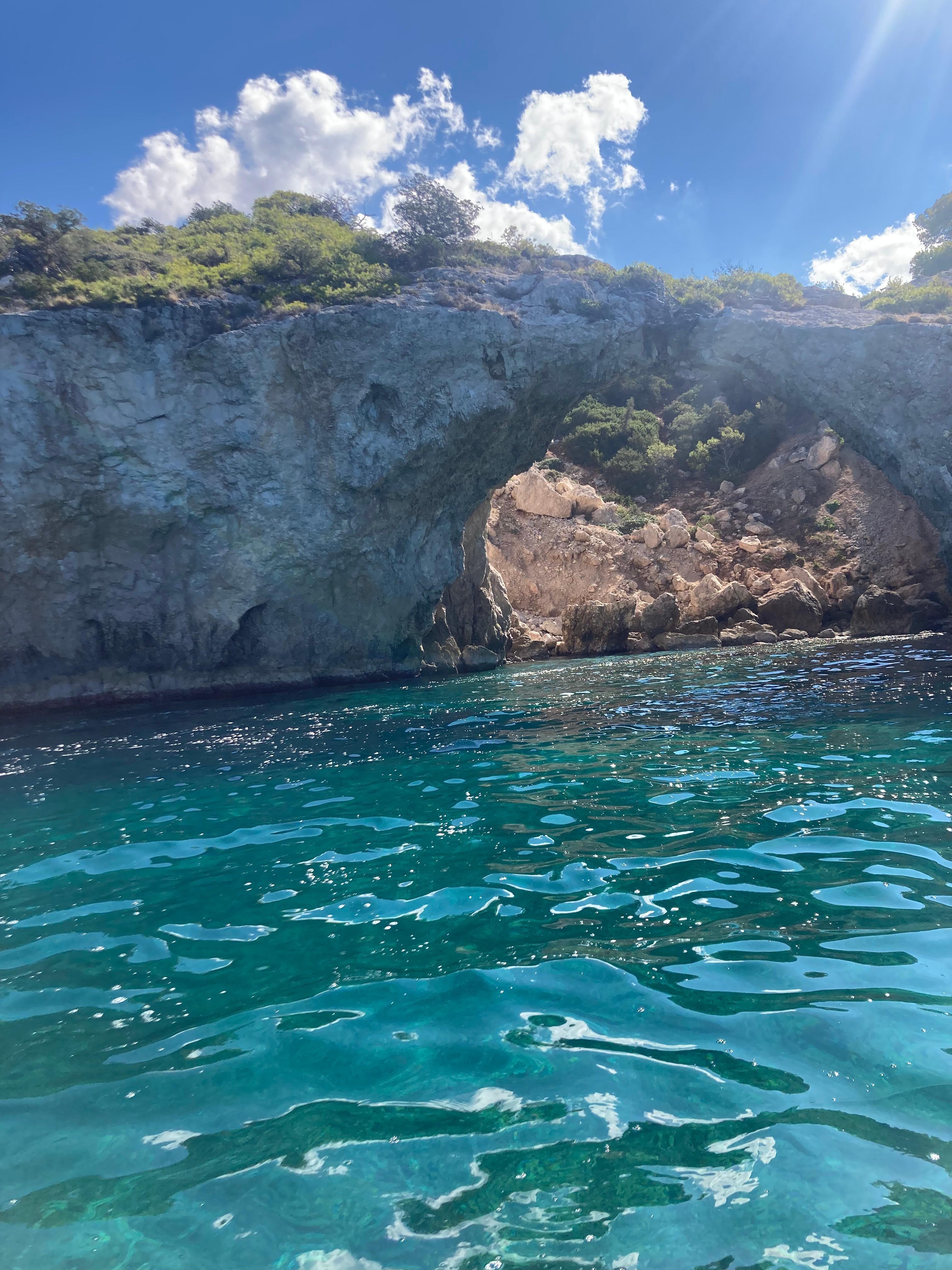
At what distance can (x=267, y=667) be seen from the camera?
58.4 feet

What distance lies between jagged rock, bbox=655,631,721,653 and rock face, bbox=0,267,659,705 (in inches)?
272

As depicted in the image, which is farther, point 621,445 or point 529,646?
point 621,445

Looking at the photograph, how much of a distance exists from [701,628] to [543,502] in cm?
1036

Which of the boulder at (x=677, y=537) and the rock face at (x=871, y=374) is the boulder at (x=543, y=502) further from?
the rock face at (x=871, y=374)

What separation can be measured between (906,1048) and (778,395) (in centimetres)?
2661

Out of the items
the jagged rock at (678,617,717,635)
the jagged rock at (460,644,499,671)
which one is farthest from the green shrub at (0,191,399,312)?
the jagged rock at (678,617,717,635)

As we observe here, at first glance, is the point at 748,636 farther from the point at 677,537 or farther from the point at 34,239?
the point at 34,239

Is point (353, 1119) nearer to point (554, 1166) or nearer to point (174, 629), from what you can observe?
point (554, 1166)

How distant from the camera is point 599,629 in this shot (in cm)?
2166

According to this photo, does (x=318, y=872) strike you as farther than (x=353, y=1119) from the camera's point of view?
Yes

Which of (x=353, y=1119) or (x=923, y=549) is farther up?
(x=923, y=549)

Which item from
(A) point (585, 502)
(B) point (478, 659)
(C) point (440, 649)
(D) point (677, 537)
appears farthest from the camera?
(A) point (585, 502)

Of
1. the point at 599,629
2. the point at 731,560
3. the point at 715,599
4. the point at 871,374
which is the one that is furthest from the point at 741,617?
the point at 871,374

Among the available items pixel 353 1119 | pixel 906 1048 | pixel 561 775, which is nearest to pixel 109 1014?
pixel 353 1119
